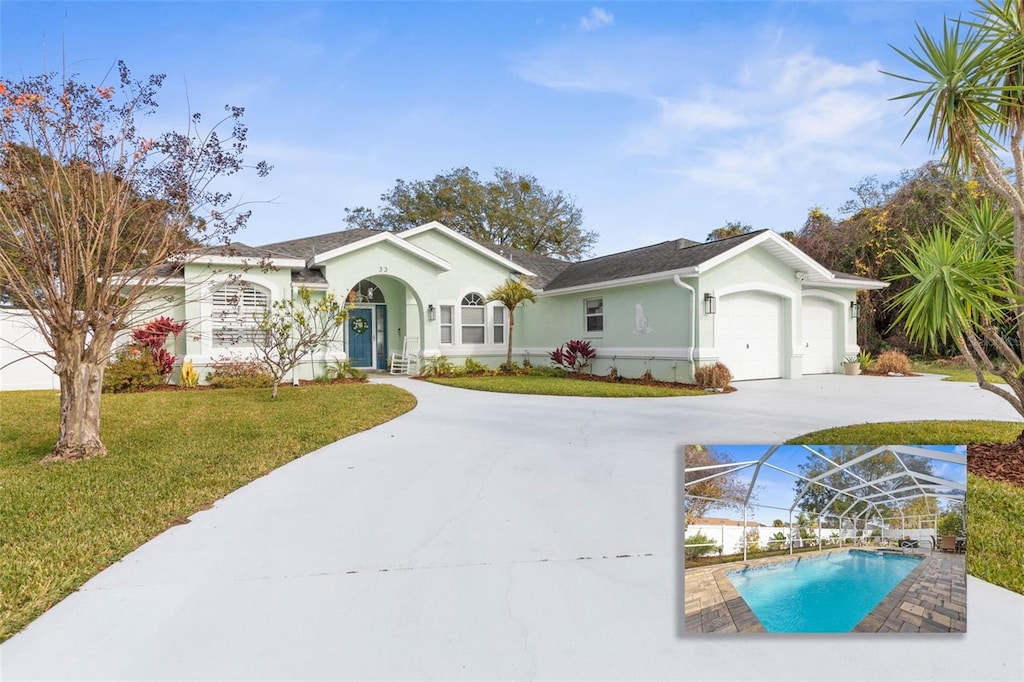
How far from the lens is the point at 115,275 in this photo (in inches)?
255

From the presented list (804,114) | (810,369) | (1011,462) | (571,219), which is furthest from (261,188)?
(571,219)

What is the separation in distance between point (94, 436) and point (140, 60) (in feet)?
14.9

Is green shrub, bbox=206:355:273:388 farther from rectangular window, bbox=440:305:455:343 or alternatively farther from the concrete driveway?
the concrete driveway

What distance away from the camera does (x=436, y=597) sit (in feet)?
10.1

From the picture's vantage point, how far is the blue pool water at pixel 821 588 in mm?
2275

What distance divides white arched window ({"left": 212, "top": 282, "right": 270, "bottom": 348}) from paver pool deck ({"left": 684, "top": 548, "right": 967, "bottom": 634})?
1402cm

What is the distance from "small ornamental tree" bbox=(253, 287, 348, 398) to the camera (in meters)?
12.1

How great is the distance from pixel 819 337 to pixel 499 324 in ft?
31.6

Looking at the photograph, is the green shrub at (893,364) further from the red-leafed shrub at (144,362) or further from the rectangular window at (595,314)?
the red-leafed shrub at (144,362)

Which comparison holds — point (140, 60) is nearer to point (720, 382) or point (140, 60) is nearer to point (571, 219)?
point (720, 382)

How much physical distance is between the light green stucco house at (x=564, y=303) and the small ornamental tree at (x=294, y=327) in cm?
62

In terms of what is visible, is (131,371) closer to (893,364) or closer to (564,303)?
(564,303)

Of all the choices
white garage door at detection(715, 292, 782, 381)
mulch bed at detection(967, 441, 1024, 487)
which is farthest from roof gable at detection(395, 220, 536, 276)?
mulch bed at detection(967, 441, 1024, 487)

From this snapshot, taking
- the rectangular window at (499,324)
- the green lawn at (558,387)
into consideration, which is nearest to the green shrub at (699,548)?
the green lawn at (558,387)
